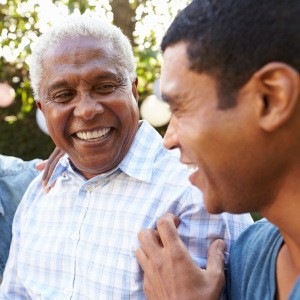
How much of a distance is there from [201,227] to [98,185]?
0.59 metres

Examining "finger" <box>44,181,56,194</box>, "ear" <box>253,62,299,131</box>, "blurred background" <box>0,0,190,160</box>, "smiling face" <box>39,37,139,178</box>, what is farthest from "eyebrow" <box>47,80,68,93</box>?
"blurred background" <box>0,0,190,160</box>

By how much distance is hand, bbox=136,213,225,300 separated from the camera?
1863 millimetres

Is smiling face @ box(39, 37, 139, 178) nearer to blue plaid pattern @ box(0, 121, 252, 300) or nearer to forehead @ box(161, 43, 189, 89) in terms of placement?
blue plaid pattern @ box(0, 121, 252, 300)

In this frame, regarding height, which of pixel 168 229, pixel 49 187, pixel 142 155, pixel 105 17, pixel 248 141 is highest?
pixel 105 17

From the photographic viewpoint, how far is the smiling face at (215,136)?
54.3 inches

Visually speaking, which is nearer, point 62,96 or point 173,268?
point 173,268

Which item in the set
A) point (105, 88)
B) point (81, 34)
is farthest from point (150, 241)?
point (81, 34)

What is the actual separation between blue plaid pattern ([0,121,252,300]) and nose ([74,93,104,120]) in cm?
26

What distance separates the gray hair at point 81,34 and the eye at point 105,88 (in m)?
0.10

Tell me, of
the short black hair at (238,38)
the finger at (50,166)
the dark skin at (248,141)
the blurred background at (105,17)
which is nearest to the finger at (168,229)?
the dark skin at (248,141)

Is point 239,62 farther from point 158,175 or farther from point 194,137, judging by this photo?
point 158,175

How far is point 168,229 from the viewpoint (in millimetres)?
2008

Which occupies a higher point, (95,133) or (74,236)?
(95,133)

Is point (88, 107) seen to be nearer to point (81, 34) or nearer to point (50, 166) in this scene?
point (81, 34)
